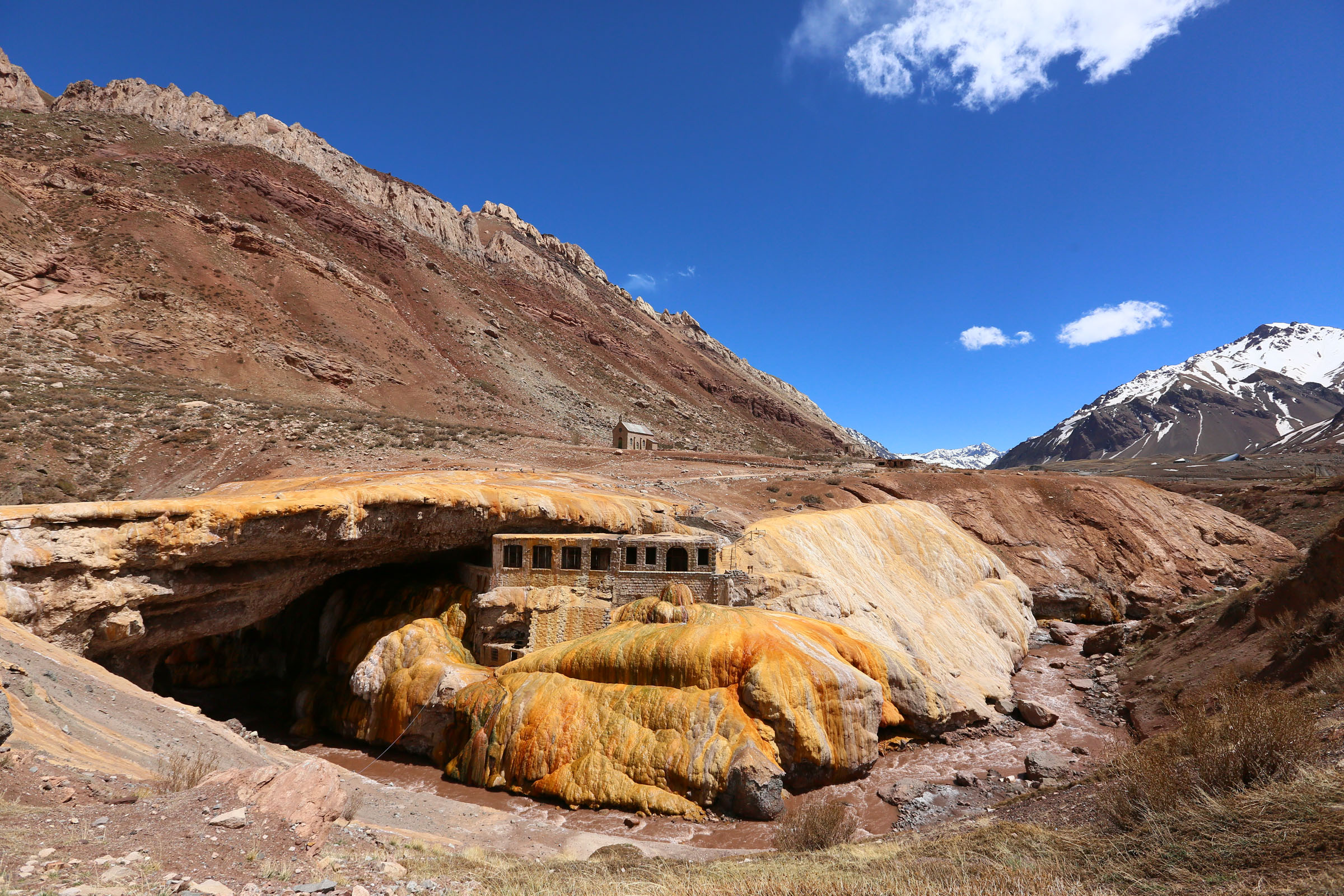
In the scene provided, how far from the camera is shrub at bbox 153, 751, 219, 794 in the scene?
28.8ft

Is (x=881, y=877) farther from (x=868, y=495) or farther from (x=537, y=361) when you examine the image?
(x=537, y=361)

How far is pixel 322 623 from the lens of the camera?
2405 centimetres

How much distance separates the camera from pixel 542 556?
72.9 feet

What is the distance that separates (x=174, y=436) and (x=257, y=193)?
58139 mm

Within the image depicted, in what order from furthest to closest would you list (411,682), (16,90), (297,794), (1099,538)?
1. (16,90)
2. (1099,538)
3. (411,682)
4. (297,794)

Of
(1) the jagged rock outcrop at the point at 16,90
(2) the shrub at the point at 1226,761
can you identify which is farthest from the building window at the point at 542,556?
(1) the jagged rock outcrop at the point at 16,90

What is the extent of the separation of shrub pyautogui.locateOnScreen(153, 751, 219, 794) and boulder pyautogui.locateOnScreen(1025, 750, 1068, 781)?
1961 cm

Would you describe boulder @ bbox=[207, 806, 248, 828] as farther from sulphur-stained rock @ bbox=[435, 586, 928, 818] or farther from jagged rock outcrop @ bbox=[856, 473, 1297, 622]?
jagged rock outcrop @ bbox=[856, 473, 1297, 622]

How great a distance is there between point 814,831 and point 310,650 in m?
22.2

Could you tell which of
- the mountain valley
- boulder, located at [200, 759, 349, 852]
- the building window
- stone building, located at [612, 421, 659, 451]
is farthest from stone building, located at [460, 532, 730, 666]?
stone building, located at [612, 421, 659, 451]

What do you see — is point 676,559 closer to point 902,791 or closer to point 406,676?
point 406,676

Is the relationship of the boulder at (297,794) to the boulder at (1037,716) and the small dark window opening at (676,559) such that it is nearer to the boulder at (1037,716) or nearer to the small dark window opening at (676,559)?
the small dark window opening at (676,559)

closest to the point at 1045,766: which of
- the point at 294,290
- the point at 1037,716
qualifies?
the point at 1037,716

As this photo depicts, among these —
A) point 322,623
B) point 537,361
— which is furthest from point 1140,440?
point 322,623
